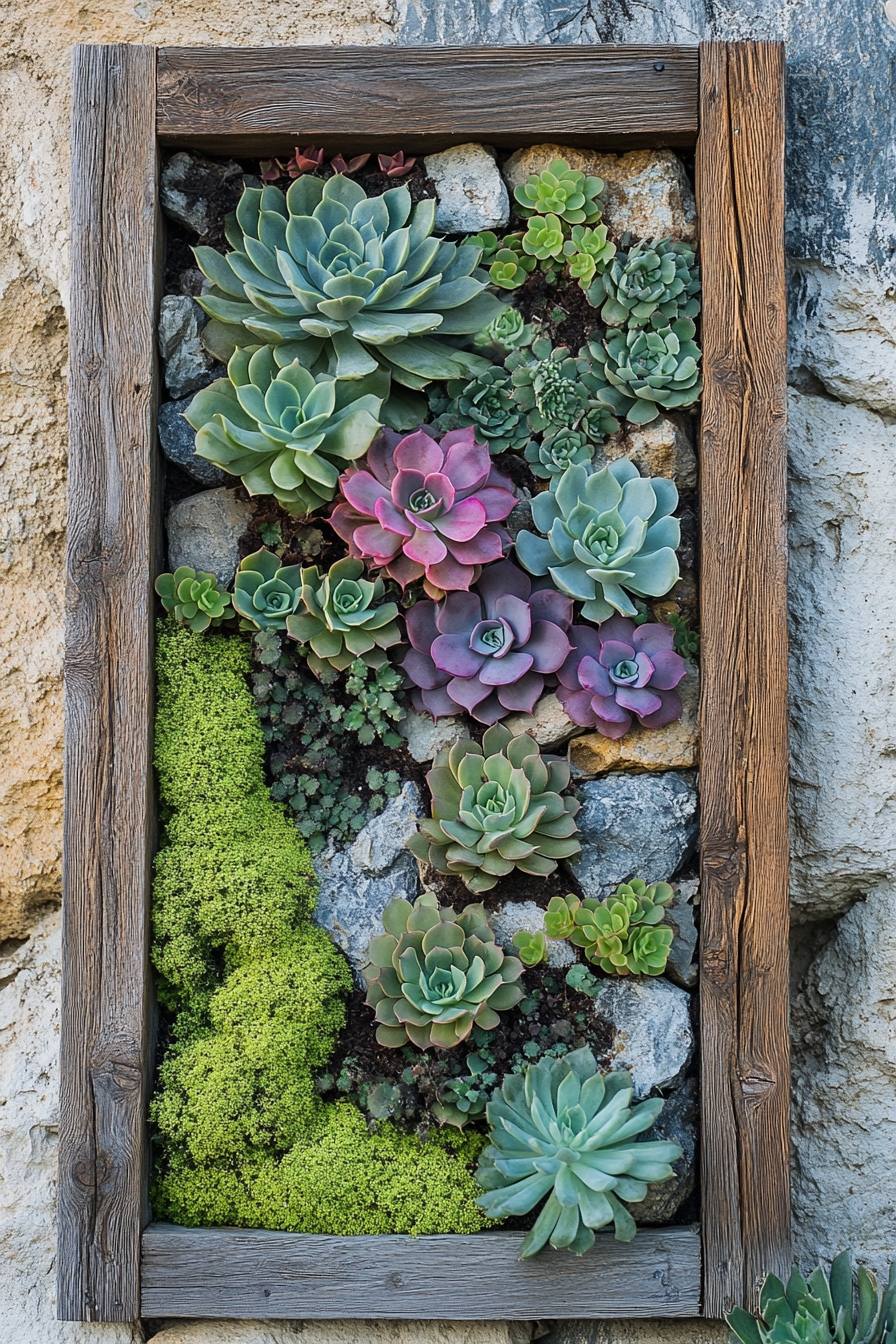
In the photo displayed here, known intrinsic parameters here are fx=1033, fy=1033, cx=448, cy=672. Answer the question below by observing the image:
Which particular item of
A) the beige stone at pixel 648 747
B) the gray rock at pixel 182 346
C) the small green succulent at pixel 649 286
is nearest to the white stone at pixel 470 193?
the small green succulent at pixel 649 286

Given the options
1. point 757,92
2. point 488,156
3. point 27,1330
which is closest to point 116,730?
point 27,1330

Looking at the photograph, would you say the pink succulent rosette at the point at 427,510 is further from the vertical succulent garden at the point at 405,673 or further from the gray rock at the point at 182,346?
the gray rock at the point at 182,346

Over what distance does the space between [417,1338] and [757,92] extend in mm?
2094

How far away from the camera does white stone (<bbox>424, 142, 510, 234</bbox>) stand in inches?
68.5

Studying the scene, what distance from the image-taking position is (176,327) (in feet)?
5.67

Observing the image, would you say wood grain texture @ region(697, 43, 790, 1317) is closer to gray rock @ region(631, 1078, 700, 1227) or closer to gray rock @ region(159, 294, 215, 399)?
gray rock @ region(631, 1078, 700, 1227)

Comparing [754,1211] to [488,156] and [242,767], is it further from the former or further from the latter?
[488,156]

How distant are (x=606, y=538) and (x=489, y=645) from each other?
10.0 inches

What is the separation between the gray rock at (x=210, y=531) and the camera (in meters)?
1.74

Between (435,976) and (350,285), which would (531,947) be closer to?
(435,976)

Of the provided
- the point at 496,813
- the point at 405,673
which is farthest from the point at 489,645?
the point at 496,813

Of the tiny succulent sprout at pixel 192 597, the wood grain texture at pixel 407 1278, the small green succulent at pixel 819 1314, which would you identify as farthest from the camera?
the tiny succulent sprout at pixel 192 597

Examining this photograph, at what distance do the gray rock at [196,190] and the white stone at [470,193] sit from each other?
1.16 ft

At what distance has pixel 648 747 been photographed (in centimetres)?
170
